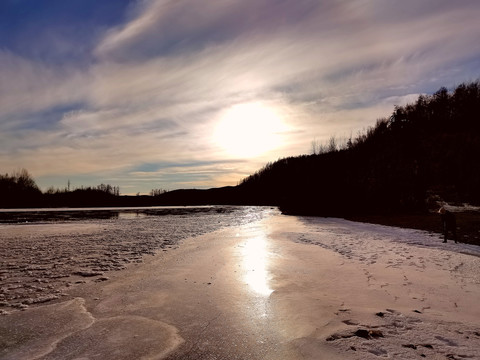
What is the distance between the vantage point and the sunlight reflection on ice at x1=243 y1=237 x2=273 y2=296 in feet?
26.2

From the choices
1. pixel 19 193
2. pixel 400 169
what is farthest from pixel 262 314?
pixel 19 193

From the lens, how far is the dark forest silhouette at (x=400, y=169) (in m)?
44.6

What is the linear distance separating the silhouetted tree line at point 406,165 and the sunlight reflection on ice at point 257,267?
2910 cm

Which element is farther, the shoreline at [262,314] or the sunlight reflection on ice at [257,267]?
the sunlight reflection on ice at [257,267]

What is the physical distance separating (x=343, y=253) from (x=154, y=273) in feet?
25.7

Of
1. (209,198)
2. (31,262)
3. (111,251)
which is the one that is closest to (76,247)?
(111,251)

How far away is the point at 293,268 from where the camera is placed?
10.1 m

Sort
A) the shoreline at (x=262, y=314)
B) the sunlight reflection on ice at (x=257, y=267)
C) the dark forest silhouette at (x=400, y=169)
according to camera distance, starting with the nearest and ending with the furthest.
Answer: the shoreline at (x=262, y=314)
the sunlight reflection on ice at (x=257, y=267)
the dark forest silhouette at (x=400, y=169)

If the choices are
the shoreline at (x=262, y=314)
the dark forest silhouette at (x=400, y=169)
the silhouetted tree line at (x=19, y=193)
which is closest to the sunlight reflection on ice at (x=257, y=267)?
the shoreline at (x=262, y=314)

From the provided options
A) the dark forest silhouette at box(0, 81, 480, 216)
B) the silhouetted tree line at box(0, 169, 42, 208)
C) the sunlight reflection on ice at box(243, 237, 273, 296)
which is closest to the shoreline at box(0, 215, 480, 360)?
the sunlight reflection on ice at box(243, 237, 273, 296)

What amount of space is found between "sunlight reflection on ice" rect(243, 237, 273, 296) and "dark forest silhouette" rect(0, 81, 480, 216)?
28.8m

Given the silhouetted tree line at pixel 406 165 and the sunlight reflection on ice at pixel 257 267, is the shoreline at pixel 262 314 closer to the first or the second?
the sunlight reflection on ice at pixel 257 267

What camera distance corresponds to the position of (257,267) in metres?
10.3

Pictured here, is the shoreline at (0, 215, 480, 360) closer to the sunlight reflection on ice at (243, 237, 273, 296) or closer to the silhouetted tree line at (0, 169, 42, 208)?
the sunlight reflection on ice at (243, 237, 273, 296)
